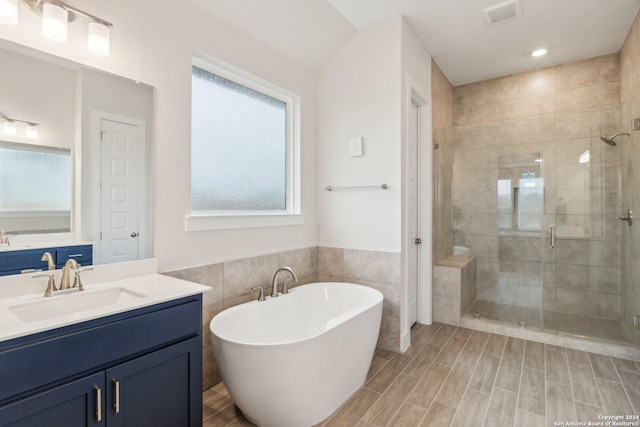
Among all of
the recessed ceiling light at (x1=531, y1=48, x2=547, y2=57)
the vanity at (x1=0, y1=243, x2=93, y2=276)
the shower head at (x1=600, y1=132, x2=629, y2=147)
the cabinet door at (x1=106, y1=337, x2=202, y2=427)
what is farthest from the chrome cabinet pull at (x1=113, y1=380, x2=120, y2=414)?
the recessed ceiling light at (x1=531, y1=48, x2=547, y2=57)

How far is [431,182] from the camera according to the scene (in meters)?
3.24

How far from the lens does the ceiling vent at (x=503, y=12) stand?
96.9 inches

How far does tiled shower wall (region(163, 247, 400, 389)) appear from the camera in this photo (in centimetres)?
203

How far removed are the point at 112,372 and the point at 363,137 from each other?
90.2 inches

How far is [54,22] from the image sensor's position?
1.36 meters

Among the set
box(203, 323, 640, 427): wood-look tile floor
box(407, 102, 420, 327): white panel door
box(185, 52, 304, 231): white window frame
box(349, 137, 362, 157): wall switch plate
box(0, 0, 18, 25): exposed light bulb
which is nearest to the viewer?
box(0, 0, 18, 25): exposed light bulb

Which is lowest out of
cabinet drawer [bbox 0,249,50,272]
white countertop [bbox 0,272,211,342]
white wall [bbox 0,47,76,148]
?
white countertop [bbox 0,272,211,342]

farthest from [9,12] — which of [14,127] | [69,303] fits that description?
[69,303]

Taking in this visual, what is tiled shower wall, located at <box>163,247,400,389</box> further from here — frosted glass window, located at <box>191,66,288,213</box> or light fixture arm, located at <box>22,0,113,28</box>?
light fixture arm, located at <box>22,0,113,28</box>

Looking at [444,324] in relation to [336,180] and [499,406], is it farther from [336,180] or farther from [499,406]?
[336,180]

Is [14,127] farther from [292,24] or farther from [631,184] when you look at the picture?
[631,184]

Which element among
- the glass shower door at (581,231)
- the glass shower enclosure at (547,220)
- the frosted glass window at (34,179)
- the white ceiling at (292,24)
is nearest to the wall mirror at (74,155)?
the frosted glass window at (34,179)

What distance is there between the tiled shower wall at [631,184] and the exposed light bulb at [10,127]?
391 centimetres

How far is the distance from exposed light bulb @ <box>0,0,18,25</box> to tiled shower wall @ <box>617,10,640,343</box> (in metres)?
3.88
